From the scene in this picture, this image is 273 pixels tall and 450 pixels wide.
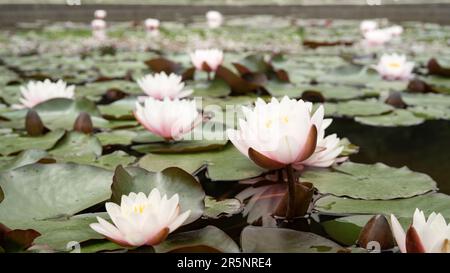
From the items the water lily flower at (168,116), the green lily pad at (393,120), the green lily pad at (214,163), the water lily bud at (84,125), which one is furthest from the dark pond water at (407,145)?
the water lily bud at (84,125)

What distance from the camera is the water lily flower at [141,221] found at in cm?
63

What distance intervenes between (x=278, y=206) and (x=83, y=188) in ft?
1.22

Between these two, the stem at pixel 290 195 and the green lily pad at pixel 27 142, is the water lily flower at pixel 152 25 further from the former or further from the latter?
the stem at pixel 290 195

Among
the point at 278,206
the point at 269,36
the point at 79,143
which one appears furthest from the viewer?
the point at 269,36

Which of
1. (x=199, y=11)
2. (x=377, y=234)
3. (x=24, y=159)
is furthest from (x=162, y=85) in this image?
(x=199, y=11)

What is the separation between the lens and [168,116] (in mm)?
1109

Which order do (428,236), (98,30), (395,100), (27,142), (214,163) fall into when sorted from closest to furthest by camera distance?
(428,236)
(214,163)
(27,142)
(395,100)
(98,30)

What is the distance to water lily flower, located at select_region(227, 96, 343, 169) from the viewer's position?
0.79 meters

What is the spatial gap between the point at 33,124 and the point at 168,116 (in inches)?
17.2

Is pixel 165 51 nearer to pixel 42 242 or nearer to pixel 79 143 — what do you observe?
pixel 79 143

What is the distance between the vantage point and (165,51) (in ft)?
12.5

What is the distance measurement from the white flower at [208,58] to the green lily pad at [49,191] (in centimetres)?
113

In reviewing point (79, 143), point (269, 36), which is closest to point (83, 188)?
point (79, 143)

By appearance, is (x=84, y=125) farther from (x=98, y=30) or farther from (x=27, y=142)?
(x=98, y=30)
